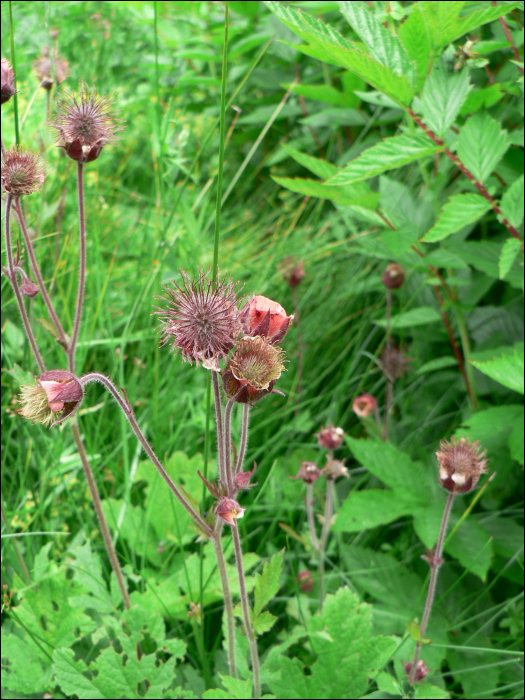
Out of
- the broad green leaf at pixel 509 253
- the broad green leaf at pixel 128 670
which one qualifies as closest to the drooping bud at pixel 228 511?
the broad green leaf at pixel 128 670

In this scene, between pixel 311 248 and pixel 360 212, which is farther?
pixel 311 248

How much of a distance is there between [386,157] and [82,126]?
69cm

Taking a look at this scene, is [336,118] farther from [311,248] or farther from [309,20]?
[309,20]

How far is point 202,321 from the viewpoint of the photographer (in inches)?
37.9

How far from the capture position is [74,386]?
38.9 inches

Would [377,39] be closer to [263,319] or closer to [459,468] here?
[263,319]

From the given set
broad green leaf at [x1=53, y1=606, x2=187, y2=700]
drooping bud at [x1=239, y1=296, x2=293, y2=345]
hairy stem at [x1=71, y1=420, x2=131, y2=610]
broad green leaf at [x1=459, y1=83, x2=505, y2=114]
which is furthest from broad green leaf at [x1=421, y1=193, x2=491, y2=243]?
broad green leaf at [x1=53, y1=606, x2=187, y2=700]

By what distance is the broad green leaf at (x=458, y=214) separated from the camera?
149 centimetres

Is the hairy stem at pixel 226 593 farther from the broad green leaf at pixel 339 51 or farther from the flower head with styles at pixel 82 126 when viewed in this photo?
the broad green leaf at pixel 339 51

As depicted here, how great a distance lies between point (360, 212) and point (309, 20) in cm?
61

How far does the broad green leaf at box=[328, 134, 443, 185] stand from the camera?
1.30 m

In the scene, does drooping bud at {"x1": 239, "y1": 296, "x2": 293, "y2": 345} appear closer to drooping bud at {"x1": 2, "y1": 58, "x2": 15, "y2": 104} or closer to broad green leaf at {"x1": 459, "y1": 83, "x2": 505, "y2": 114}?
drooping bud at {"x1": 2, "y1": 58, "x2": 15, "y2": 104}

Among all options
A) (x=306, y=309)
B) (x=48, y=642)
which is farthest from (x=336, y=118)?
(x=48, y=642)

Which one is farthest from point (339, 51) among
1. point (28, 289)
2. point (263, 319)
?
point (28, 289)
